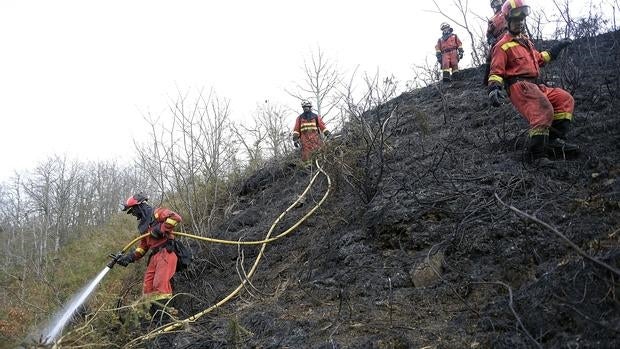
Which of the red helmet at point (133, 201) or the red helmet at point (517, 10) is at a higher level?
the red helmet at point (517, 10)

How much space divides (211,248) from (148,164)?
7.72 feet

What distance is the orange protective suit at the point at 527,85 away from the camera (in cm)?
442

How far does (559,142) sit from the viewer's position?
4531 mm

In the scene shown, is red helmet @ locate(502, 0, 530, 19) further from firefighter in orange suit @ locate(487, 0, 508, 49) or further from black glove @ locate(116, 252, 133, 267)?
black glove @ locate(116, 252, 133, 267)

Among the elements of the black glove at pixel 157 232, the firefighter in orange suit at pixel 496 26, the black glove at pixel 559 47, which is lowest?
the black glove at pixel 157 232

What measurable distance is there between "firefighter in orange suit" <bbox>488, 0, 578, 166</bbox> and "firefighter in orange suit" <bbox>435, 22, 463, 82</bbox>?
452cm

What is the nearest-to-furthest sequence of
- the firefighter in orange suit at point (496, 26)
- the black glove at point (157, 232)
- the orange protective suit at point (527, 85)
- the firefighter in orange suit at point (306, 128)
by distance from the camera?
the orange protective suit at point (527, 85) < the black glove at point (157, 232) < the firefighter in orange suit at point (496, 26) < the firefighter in orange suit at point (306, 128)

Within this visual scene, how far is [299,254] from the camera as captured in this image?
18.2 ft

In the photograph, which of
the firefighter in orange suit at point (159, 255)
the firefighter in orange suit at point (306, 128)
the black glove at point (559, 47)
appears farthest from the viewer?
the firefighter in orange suit at point (306, 128)

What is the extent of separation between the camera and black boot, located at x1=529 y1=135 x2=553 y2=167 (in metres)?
4.47

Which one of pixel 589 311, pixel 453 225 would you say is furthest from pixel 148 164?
pixel 589 311

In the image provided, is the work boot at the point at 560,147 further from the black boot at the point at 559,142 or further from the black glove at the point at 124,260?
the black glove at the point at 124,260

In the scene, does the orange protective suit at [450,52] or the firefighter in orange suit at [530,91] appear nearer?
the firefighter in orange suit at [530,91]

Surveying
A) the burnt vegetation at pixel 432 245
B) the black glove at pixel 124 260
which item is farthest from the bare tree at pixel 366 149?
the black glove at pixel 124 260
